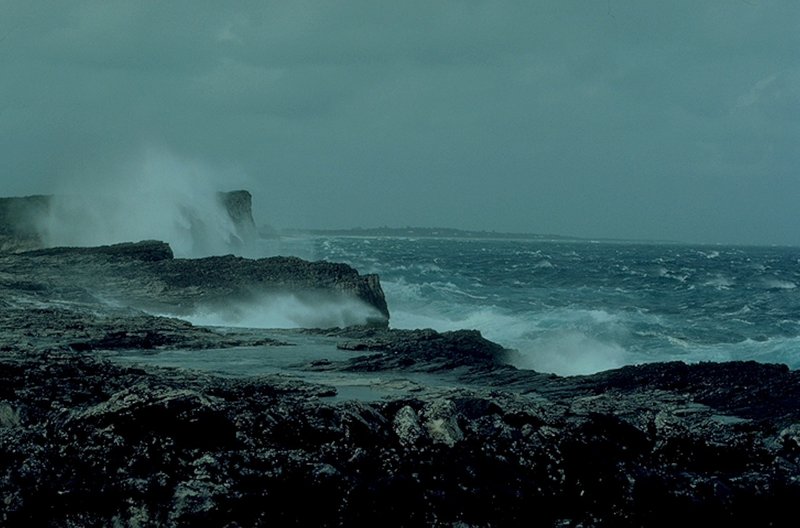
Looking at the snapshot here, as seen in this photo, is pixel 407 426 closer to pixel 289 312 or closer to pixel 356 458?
pixel 356 458

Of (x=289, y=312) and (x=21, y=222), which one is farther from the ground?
(x=21, y=222)

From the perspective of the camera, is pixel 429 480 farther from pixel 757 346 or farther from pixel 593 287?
pixel 593 287

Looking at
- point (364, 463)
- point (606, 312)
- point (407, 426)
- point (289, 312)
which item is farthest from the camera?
point (606, 312)

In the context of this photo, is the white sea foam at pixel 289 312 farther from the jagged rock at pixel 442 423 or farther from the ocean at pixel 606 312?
the jagged rock at pixel 442 423

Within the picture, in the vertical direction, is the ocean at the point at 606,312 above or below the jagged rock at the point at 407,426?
below


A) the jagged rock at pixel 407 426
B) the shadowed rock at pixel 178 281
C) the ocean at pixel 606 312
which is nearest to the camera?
the jagged rock at pixel 407 426

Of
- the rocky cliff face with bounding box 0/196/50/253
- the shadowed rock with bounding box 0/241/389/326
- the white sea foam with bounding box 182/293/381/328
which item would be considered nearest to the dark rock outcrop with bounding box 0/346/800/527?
the white sea foam with bounding box 182/293/381/328

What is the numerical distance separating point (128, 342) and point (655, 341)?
596 inches

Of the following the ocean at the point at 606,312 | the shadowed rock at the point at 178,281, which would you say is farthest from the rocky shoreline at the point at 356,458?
the shadowed rock at the point at 178,281

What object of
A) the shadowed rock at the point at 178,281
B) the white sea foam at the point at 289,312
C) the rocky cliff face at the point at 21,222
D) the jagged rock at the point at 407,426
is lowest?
the white sea foam at the point at 289,312

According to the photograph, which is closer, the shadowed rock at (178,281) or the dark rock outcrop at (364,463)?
the dark rock outcrop at (364,463)

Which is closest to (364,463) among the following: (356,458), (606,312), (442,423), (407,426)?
(356,458)

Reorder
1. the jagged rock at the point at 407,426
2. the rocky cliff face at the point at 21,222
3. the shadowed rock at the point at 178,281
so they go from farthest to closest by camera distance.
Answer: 1. the rocky cliff face at the point at 21,222
2. the shadowed rock at the point at 178,281
3. the jagged rock at the point at 407,426

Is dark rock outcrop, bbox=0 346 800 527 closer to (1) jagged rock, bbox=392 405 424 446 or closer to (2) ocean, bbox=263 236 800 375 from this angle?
(1) jagged rock, bbox=392 405 424 446
